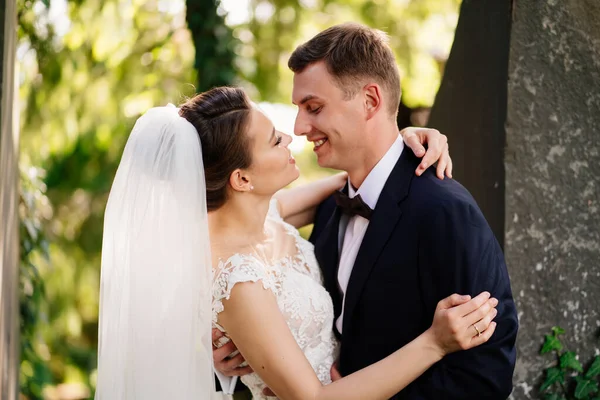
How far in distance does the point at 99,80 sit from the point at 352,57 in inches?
185

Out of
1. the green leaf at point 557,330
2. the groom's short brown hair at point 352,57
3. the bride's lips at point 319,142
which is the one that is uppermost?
the groom's short brown hair at point 352,57

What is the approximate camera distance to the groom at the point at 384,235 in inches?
112

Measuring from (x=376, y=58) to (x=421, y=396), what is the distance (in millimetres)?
1384

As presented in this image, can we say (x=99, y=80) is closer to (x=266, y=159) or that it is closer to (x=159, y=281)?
(x=266, y=159)

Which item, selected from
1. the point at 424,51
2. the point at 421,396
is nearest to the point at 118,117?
the point at 424,51

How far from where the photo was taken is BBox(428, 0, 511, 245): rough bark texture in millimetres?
3475

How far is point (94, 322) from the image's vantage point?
8703mm

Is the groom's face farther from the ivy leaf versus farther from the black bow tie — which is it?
the ivy leaf

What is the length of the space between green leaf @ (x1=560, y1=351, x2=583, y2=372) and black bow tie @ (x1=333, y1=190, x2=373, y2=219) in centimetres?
118

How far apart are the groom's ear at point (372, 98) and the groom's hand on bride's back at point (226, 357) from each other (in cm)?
110

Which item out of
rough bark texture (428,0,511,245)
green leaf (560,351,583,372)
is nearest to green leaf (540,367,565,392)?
green leaf (560,351,583,372)

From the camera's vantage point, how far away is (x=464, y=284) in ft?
9.28

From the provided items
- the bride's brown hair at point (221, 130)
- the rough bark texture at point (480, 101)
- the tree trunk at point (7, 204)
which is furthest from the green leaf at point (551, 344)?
the tree trunk at point (7, 204)

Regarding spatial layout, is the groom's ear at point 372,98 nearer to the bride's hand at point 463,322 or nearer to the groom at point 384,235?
the groom at point 384,235
